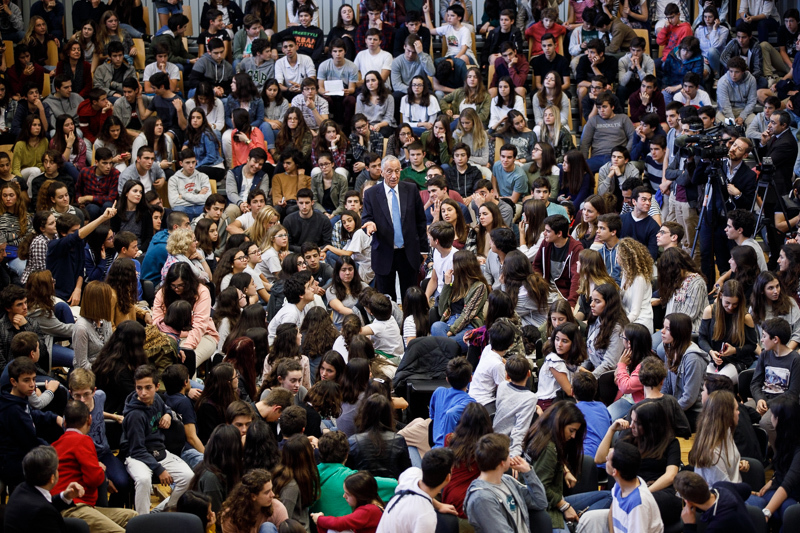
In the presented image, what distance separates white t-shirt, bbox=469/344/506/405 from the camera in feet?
17.7

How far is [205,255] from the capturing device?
806 cm

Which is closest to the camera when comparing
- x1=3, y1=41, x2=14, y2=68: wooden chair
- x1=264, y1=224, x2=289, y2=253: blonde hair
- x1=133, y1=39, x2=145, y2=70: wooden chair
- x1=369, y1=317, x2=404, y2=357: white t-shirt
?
x1=369, y1=317, x2=404, y2=357: white t-shirt

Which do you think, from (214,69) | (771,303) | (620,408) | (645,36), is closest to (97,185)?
(214,69)

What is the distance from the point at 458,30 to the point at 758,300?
252 inches

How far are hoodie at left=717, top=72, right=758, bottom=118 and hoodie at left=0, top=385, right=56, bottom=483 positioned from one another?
7.87 metres

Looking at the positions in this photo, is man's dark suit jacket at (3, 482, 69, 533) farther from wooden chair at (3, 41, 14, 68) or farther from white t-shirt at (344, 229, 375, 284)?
wooden chair at (3, 41, 14, 68)

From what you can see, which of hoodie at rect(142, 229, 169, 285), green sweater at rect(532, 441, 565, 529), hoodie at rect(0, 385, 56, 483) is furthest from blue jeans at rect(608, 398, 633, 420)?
hoodie at rect(142, 229, 169, 285)

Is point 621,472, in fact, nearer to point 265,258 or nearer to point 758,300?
point 758,300

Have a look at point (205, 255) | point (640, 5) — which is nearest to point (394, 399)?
point (205, 255)

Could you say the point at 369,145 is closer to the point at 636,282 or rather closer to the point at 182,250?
the point at 182,250

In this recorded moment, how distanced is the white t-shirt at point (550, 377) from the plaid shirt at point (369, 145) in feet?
15.2

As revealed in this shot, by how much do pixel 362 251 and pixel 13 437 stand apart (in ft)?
11.8

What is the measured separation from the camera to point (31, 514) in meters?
4.07

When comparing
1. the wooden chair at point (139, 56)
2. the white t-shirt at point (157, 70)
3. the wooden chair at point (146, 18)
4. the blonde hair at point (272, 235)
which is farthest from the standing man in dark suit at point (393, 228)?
the wooden chair at point (146, 18)
